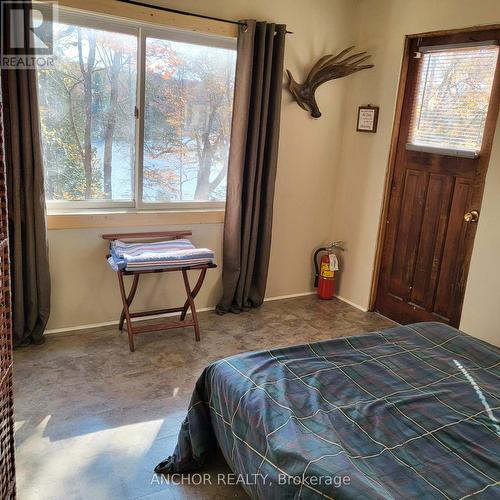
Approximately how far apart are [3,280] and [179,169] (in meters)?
2.08

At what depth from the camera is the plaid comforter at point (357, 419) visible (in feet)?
4.50

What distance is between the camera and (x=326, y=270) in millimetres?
4051

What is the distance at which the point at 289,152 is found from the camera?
3801 millimetres

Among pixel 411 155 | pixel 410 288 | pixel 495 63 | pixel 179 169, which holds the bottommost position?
pixel 410 288

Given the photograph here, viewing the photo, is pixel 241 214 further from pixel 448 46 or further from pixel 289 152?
pixel 448 46

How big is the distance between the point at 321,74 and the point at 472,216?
157cm

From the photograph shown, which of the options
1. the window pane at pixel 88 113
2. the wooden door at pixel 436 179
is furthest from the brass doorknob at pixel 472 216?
the window pane at pixel 88 113

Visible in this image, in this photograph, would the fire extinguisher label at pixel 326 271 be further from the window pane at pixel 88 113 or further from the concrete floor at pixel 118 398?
the window pane at pixel 88 113

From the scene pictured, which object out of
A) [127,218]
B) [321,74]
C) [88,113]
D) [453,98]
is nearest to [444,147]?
[453,98]

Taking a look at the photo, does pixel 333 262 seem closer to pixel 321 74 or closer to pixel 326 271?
pixel 326 271

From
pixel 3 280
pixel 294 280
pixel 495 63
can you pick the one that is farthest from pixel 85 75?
pixel 495 63

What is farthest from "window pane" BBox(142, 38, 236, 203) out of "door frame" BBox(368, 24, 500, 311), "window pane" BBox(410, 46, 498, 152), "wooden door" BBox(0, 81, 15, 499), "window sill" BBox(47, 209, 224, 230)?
"wooden door" BBox(0, 81, 15, 499)

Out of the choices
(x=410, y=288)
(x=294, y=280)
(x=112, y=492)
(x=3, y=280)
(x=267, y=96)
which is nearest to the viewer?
(x=3, y=280)

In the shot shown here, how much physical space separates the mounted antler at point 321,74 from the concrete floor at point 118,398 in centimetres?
167
